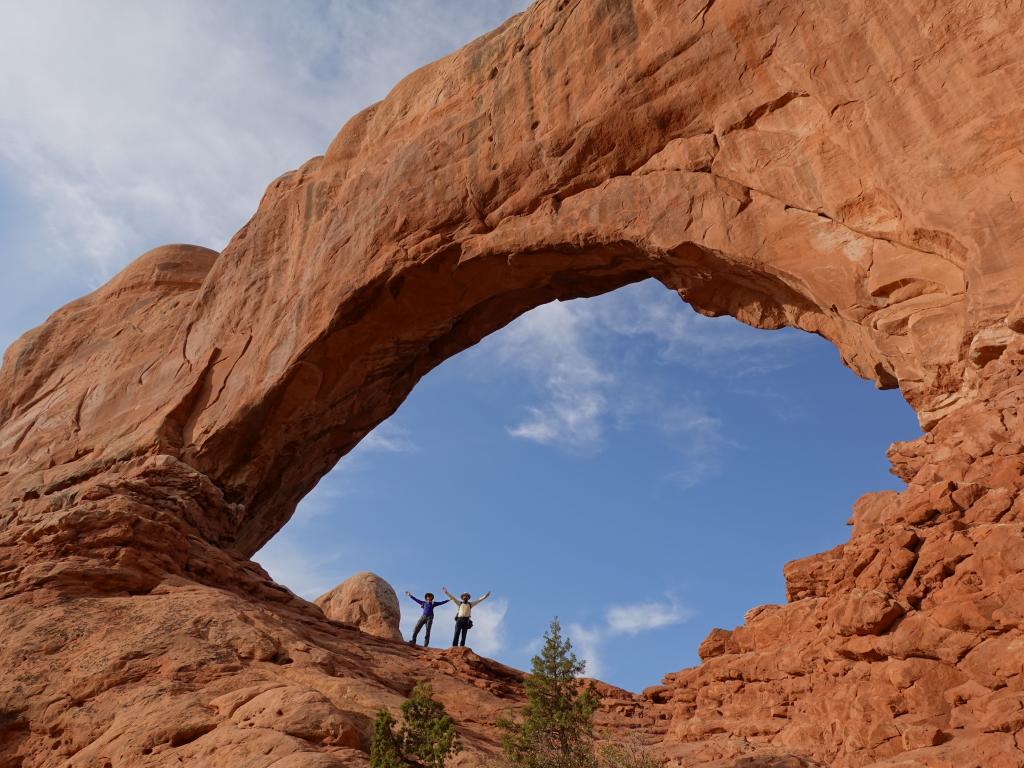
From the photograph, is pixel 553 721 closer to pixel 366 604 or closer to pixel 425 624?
pixel 425 624

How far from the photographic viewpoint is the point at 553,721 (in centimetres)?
1322

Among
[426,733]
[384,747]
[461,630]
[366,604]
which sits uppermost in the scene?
[366,604]

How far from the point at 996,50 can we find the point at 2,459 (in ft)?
86.5

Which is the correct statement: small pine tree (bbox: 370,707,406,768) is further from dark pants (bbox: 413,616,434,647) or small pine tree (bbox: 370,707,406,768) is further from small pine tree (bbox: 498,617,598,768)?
dark pants (bbox: 413,616,434,647)

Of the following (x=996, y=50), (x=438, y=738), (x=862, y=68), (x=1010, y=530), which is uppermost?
(x=862, y=68)

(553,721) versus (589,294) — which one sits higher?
(589,294)

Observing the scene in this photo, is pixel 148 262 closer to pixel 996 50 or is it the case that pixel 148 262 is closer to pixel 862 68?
pixel 862 68

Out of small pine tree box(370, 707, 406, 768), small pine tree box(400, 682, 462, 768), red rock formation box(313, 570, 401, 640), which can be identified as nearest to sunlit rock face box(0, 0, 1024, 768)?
small pine tree box(370, 707, 406, 768)

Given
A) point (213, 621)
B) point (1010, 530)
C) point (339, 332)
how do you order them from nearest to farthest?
point (1010, 530)
point (213, 621)
point (339, 332)

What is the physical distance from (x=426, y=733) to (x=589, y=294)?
38.6 feet

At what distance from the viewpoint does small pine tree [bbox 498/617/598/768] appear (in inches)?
487

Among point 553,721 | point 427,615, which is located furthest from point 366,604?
point 553,721

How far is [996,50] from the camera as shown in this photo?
44.0 feet

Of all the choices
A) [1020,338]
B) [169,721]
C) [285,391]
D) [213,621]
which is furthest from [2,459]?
[1020,338]
